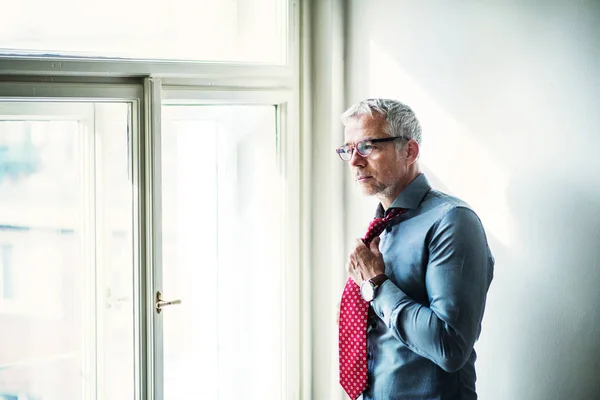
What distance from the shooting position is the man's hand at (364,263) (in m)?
2.12

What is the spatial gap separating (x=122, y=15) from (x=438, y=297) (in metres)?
1.40

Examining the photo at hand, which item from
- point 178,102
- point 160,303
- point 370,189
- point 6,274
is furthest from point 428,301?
point 6,274

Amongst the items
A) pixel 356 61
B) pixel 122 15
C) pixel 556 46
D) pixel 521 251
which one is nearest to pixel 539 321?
pixel 521 251

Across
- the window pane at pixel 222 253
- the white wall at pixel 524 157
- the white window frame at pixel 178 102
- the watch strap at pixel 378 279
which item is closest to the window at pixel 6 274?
the white window frame at pixel 178 102

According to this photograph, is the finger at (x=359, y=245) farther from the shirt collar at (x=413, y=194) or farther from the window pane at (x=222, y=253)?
the window pane at (x=222, y=253)

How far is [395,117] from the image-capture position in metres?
2.17

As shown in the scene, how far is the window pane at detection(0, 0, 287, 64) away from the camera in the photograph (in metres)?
2.44

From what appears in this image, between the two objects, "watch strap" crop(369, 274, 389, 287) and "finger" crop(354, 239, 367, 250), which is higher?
"finger" crop(354, 239, 367, 250)

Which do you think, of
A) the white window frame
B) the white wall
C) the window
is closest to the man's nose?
the white wall

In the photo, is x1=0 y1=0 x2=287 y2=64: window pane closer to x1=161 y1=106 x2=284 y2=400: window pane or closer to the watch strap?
x1=161 y1=106 x2=284 y2=400: window pane

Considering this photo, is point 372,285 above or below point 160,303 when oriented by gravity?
above

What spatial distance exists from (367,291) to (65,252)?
106 centimetres

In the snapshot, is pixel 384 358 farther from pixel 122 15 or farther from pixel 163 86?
pixel 122 15

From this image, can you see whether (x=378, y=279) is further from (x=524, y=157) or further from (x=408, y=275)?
(x=524, y=157)
